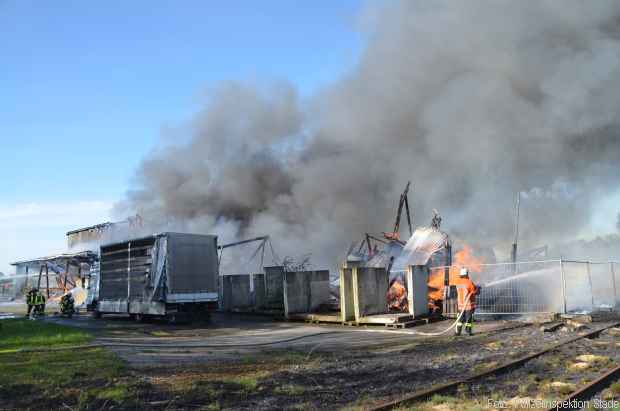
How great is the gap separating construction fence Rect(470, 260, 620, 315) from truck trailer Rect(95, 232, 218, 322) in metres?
7.91

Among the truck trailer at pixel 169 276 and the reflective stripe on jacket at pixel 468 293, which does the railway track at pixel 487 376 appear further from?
the truck trailer at pixel 169 276

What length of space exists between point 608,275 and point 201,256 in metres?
13.7

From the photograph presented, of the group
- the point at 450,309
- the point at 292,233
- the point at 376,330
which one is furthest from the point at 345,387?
the point at 292,233

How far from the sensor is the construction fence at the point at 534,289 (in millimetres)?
13055

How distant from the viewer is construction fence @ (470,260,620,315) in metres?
13.1

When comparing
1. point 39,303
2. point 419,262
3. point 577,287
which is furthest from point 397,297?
point 39,303

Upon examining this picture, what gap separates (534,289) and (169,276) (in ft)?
32.5

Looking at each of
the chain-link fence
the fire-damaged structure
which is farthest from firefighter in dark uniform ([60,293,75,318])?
→ the chain-link fence

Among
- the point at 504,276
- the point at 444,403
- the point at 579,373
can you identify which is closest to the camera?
the point at 444,403

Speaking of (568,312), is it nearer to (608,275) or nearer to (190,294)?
(608,275)

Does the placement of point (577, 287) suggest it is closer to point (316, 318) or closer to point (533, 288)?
point (533, 288)

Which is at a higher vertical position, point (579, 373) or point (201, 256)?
point (201, 256)

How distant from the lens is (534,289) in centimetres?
1315

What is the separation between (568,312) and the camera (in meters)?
13.3
